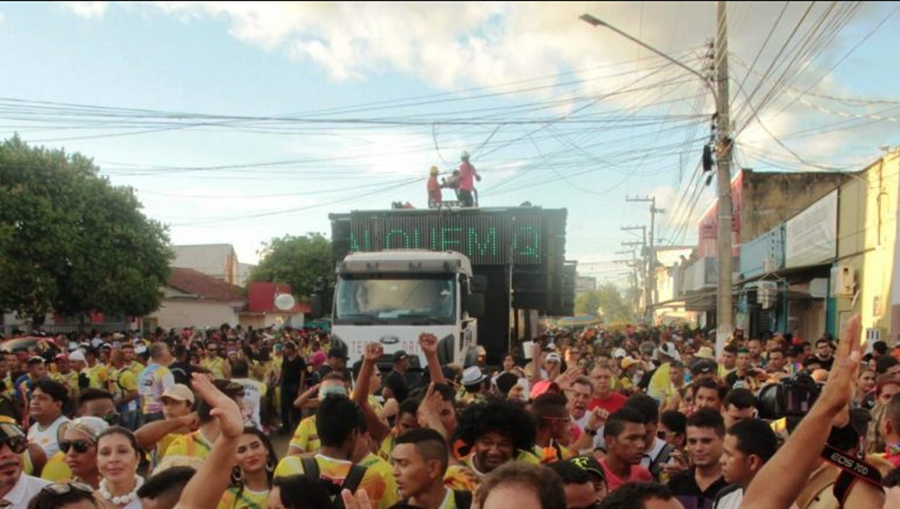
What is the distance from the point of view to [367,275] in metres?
12.8

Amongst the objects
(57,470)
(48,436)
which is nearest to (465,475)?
(57,470)

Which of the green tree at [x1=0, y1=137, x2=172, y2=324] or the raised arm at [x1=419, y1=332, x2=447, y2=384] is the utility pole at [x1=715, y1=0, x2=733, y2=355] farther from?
the green tree at [x1=0, y1=137, x2=172, y2=324]

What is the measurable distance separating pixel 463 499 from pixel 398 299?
8978mm

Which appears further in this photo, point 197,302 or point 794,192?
point 197,302

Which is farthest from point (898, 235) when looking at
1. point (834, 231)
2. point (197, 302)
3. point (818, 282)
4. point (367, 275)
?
point (197, 302)

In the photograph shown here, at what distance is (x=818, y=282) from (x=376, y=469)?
1815cm

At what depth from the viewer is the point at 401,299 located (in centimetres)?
1276

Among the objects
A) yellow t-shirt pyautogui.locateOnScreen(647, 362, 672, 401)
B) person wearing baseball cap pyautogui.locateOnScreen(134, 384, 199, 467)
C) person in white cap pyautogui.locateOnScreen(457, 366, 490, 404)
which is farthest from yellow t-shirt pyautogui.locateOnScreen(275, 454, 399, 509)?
yellow t-shirt pyautogui.locateOnScreen(647, 362, 672, 401)

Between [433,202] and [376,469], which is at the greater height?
[433,202]

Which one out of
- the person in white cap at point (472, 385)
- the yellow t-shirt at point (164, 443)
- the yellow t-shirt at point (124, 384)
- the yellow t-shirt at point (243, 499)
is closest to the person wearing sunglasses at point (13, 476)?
the yellow t-shirt at point (243, 499)

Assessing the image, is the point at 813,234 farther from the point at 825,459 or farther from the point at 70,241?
the point at 70,241

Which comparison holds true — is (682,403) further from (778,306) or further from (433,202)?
(778,306)

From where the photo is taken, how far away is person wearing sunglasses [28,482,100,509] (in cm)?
333

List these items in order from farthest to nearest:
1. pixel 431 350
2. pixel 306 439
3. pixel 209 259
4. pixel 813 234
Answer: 1. pixel 209 259
2. pixel 813 234
3. pixel 431 350
4. pixel 306 439
